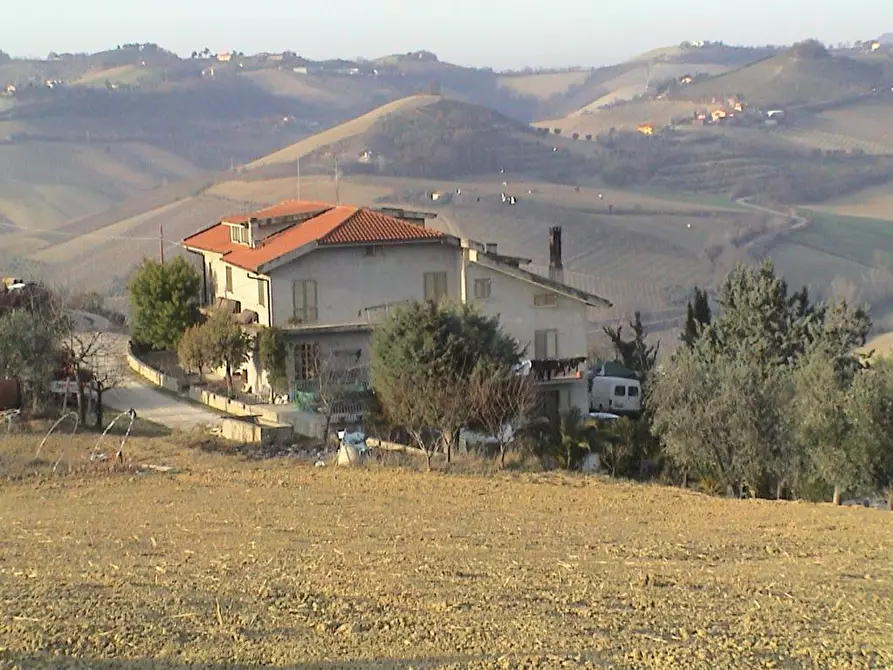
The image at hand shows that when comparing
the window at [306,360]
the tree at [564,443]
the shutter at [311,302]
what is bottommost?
the tree at [564,443]

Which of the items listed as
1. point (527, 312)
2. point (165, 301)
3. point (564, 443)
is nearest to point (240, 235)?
point (165, 301)

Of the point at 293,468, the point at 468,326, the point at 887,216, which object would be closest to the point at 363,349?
the point at 468,326

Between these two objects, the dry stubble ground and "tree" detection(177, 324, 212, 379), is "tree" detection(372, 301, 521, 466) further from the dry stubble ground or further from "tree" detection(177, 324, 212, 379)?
"tree" detection(177, 324, 212, 379)

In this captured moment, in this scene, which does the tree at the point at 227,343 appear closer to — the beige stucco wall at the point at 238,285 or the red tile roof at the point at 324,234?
the beige stucco wall at the point at 238,285

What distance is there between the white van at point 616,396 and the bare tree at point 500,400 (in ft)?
36.3

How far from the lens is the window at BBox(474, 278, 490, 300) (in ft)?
117

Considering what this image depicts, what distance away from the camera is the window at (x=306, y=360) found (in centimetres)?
3347

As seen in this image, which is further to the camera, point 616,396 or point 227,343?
point 616,396

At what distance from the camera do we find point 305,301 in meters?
34.3

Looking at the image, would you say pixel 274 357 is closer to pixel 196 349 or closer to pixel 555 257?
pixel 196 349

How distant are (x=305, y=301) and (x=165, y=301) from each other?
501 cm

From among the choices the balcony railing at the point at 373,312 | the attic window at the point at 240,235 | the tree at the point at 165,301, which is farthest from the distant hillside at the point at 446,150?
the balcony railing at the point at 373,312

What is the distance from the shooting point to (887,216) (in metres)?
146

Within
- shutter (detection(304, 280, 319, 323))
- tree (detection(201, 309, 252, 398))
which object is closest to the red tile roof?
shutter (detection(304, 280, 319, 323))
